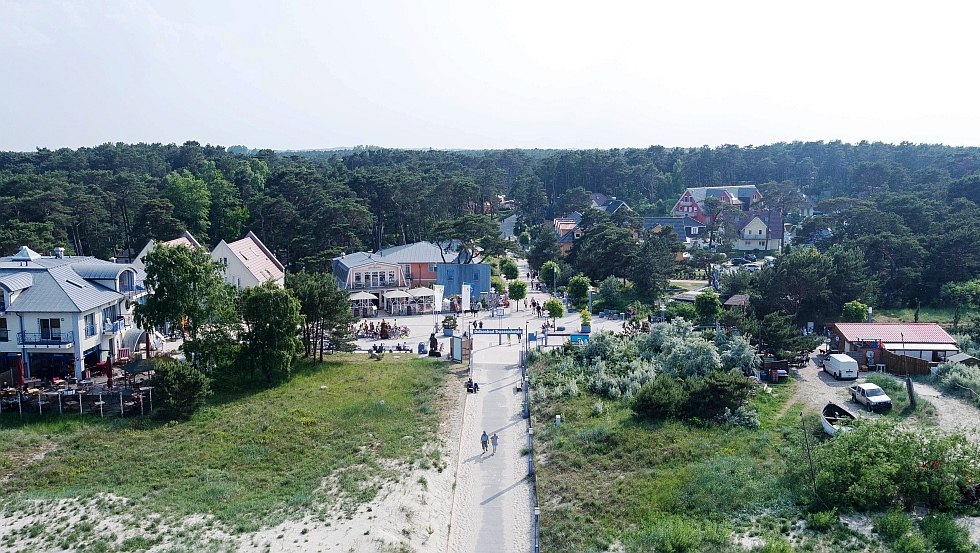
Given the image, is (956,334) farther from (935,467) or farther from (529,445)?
(529,445)

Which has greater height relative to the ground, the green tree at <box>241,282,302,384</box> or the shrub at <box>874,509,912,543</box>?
the green tree at <box>241,282,302,384</box>

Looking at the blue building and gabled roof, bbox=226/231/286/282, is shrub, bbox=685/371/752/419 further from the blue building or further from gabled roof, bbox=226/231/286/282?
gabled roof, bbox=226/231/286/282

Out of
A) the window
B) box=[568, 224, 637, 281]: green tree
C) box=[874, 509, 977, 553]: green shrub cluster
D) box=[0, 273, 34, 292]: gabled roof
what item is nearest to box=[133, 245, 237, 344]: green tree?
the window

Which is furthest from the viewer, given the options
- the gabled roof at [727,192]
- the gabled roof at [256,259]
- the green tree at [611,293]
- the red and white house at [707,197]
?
the gabled roof at [727,192]

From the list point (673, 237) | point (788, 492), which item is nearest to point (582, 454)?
point (788, 492)

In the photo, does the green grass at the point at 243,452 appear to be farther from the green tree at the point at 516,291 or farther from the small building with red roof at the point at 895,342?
the small building with red roof at the point at 895,342

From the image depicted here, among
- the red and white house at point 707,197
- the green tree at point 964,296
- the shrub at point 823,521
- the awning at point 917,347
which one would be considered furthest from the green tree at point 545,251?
the shrub at point 823,521
